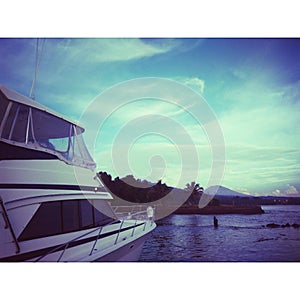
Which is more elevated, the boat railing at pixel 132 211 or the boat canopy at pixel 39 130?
the boat canopy at pixel 39 130

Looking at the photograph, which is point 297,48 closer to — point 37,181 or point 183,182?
point 183,182

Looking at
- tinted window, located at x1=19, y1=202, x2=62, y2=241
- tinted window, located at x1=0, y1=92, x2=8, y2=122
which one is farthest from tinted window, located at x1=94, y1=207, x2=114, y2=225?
tinted window, located at x1=0, y1=92, x2=8, y2=122

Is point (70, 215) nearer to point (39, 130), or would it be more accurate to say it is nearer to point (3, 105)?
point (39, 130)

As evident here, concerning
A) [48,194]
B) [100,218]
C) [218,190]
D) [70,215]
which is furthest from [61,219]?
[218,190]

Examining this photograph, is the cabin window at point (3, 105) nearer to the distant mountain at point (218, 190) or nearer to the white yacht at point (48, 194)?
the white yacht at point (48, 194)

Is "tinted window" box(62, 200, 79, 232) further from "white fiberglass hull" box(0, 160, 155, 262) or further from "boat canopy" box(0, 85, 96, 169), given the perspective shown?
"boat canopy" box(0, 85, 96, 169)

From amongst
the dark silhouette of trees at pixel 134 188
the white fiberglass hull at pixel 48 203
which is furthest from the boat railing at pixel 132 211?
the white fiberglass hull at pixel 48 203
